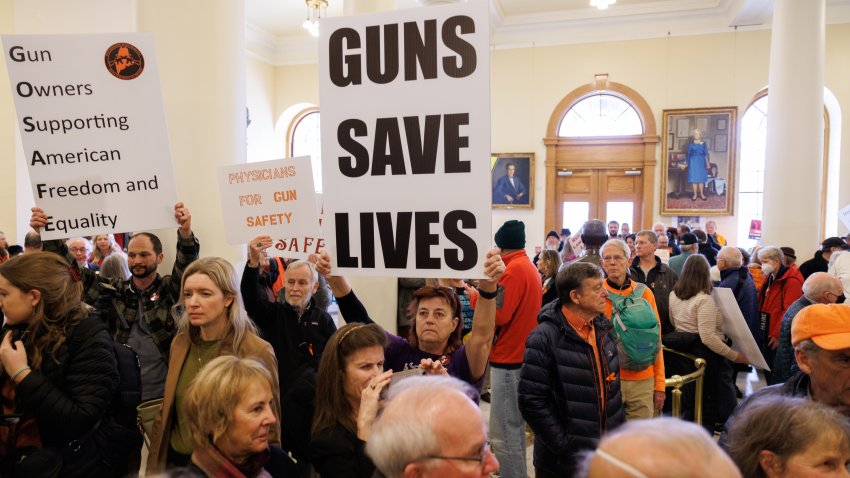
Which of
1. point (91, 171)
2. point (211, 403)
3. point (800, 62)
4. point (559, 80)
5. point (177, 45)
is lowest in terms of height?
point (211, 403)

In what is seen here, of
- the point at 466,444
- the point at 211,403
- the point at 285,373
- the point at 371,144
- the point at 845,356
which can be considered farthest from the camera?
the point at 285,373

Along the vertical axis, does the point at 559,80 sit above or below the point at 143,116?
above

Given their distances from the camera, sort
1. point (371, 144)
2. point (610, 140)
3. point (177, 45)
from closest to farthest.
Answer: point (371, 144) < point (177, 45) < point (610, 140)

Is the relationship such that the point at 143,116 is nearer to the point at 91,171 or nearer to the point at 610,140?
the point at 91,171

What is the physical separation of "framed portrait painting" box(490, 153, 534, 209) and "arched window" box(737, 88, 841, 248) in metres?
4.81

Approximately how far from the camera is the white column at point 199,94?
375 cm

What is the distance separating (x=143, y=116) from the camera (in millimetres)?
3061

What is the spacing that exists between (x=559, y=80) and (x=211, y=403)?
1358 centimetres

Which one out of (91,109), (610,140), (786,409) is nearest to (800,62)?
(610,140)

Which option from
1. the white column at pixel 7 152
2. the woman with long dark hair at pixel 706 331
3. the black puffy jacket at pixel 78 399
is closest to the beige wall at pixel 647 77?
the woman with long dark hair at pixel 706 331

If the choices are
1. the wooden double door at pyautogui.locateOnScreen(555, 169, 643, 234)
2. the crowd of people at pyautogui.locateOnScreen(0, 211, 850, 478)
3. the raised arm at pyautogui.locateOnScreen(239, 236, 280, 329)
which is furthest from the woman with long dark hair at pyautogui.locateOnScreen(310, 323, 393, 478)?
the wooden double door at pyautogui.locateOnScreen(555, 169, 643, 234)

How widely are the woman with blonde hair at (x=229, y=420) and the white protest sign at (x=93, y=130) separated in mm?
1451

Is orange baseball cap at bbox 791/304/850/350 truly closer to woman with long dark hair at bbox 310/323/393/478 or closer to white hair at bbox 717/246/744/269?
woman with long dark hair at bbox 310/323/393/478

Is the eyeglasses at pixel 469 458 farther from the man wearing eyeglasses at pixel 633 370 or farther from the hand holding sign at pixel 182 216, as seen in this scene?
the man wearing eyeglasses at pixel 633 370
